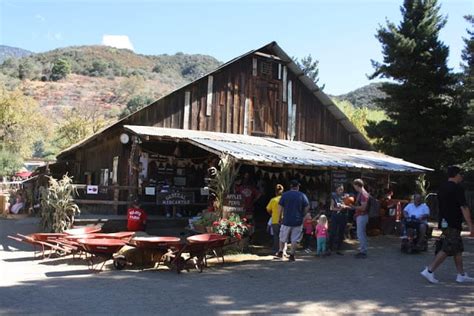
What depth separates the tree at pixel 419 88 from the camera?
2264cm

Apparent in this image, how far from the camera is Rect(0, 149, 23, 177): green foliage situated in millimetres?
37412

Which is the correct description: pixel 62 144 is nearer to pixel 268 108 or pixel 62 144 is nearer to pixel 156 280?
pixel 268 108

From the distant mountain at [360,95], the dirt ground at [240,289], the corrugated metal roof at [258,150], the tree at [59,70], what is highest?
the tree at [59,70]

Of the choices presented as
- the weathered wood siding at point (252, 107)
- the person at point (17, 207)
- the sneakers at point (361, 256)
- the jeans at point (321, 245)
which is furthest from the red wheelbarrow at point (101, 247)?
the person at point (17, 207)

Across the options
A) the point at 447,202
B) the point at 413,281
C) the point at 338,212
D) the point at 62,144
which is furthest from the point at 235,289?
the point at 62,144

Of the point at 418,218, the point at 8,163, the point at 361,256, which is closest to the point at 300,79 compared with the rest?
the point at 418,218

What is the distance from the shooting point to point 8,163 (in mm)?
37906

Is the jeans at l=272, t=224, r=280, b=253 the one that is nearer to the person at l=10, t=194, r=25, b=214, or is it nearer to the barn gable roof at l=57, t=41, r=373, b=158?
the barn gable roof at l=57, t=41, r=373, b=158

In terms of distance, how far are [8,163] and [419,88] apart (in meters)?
31.0

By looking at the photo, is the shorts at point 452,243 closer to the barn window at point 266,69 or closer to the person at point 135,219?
the person at point 135,219

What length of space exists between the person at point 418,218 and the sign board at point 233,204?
406cm

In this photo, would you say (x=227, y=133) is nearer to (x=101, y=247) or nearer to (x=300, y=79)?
(x=300, y=79)

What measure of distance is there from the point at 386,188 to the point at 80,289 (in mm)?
13836

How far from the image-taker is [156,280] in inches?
311
